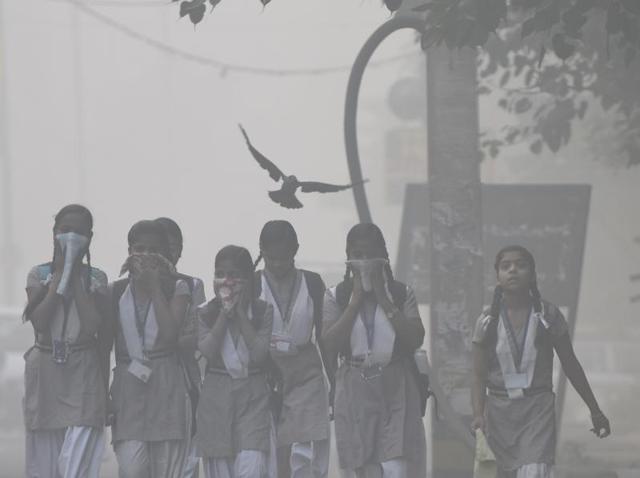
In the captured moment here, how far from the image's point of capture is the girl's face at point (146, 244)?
9.26 m

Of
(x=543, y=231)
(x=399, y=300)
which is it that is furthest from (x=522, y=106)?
(x=399, y=300)

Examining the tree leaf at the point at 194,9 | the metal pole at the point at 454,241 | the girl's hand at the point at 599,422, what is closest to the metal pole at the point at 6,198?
the metal pole at the point at 454,241

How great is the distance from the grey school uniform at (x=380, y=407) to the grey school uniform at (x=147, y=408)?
79 cm

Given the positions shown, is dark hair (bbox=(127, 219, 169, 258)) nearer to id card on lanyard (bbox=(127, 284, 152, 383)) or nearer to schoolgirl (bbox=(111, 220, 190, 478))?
schoolgirl (bbox=(111, 220, 190, 478))

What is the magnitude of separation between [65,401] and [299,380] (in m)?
1.31

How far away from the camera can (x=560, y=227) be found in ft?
47.1

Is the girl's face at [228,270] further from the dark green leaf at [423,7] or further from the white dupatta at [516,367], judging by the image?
the dark green leaf at [423,7]

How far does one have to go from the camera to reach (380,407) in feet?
30.7

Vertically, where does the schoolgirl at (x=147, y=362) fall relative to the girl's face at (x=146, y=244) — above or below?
below

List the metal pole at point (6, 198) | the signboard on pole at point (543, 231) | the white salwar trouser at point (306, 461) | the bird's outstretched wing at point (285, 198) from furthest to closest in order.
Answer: the metal pole at point (6, 198), the signboard on pole at point (543, 231), the bird's outstretched wing at point (285, 198), the white salwar trouser at point (306, 461)

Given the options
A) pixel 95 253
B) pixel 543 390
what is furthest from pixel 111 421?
A: pixel 95 253

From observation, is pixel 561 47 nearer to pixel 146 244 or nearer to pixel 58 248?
pixel 146 244

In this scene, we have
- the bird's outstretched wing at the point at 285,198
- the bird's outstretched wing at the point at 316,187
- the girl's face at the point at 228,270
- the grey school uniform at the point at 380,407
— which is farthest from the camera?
the bird's outstretched wing at the point at 285,198

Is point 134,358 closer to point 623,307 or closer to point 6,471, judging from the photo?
point 6,471
